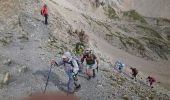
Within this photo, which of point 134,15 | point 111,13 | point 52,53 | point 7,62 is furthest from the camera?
point 134,15

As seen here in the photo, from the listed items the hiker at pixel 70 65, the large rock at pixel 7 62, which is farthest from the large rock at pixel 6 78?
the hiker at pixel 70 65

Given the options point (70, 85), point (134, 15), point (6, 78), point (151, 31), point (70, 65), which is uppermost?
point (70, 65)

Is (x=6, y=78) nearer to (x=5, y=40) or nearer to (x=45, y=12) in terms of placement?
(x=5, y=40)

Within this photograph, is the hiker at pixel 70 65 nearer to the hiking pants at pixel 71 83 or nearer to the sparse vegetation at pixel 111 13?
the hiking pants at pixel 71 83

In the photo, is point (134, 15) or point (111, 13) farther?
point (134, 15)

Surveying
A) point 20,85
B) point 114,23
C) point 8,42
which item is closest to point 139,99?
point 20,85

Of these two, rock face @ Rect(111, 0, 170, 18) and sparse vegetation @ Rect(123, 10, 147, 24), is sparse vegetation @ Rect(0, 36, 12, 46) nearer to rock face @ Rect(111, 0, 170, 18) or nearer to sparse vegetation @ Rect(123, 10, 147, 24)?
sparse vegetation @ Rect(123, 10, 147, 24)

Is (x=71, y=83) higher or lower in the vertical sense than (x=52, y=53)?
higher

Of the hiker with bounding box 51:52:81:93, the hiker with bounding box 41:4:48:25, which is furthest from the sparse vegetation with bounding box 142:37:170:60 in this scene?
the hiker with bounding box 51:52:81:93

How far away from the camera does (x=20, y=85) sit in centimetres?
2072

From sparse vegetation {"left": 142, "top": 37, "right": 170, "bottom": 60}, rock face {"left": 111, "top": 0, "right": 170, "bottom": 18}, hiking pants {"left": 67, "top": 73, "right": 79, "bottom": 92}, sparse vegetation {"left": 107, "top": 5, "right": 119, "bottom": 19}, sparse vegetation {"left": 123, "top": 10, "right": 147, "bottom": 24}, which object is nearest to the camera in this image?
hiking pants {"left": 67, "top": 73, "right": 79, "bottom": 92}

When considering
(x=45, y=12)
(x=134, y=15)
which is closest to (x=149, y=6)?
(x=134, y=15)

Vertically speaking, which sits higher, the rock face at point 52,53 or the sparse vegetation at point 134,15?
the rock face at point 52,53

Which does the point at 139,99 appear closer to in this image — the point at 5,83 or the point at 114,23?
the point at 5,83
